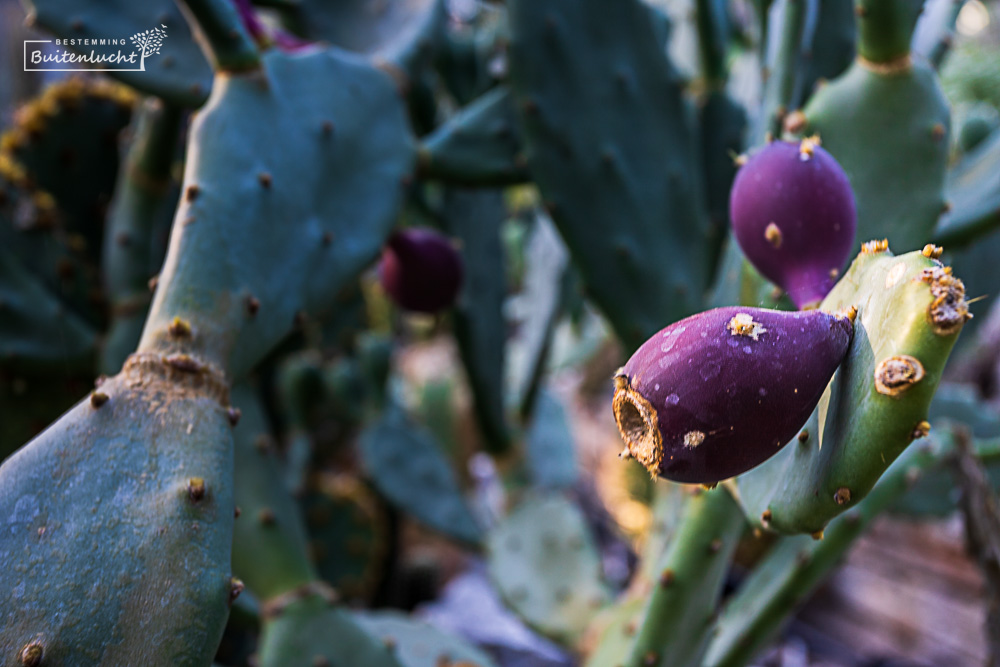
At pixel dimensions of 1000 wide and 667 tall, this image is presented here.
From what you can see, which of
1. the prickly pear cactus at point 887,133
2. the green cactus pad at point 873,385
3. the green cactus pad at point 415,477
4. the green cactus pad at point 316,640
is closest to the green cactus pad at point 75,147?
the green cactus pad at point 415,477

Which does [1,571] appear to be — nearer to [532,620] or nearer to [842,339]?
[842,339]

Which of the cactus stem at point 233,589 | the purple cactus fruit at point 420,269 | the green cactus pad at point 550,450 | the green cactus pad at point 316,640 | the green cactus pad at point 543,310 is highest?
the cactus stem at point 233,589

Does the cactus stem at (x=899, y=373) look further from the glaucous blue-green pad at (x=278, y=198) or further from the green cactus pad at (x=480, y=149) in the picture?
the green cactus pad at (x=480, y=149)

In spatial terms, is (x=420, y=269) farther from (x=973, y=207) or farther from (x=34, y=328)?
(x=973, y=207)

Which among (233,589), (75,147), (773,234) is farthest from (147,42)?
(773,234)

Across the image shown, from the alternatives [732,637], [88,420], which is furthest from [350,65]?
[732,637]
